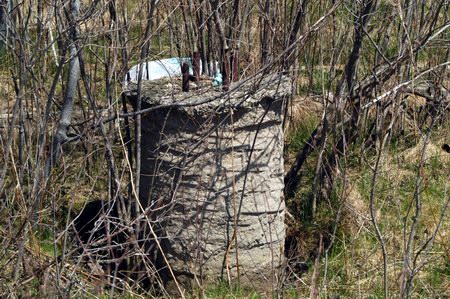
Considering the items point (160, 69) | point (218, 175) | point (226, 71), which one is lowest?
→ point (218, 175)

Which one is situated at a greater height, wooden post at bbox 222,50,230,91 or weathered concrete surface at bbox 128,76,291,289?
wooden post at bbox 222,50,230,91

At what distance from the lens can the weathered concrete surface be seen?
4523 millimetres

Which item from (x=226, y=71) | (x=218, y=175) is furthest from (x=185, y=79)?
(x=218, y=175)

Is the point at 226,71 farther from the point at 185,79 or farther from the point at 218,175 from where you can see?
the point at 218,175

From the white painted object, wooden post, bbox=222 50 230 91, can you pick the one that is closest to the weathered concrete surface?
wooden post, bbox=222 50 230 91

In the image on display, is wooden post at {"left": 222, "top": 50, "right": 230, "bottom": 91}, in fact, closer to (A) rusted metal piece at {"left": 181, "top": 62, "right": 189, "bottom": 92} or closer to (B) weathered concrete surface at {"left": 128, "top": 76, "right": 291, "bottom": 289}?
(B) weathered concrete surface at {"left": 128, "top": 76, "right": 291, "bottom": 289}

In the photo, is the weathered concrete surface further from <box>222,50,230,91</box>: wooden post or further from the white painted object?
the white painted object

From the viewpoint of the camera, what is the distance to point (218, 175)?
4.62m

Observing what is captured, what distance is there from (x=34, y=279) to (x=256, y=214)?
4.34 feet

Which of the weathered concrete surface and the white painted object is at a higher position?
the white painted object

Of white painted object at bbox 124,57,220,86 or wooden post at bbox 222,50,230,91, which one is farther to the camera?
white painted object at bbox 124,57,220,86

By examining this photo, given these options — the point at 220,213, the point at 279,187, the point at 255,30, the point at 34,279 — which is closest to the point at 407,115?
the point at 255,30

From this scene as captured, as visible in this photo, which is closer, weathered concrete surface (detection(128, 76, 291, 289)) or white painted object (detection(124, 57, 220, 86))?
weathered concrete surface (detection(128, 76, 291, 289))

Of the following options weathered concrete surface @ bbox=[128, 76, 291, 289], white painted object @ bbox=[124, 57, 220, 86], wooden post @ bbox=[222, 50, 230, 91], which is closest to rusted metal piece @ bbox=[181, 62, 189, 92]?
weathered concrete surface @ bbox=[128, 76, 291, 289]
